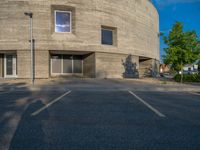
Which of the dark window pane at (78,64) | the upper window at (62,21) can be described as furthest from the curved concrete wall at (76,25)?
the dark window pane at (78,64)

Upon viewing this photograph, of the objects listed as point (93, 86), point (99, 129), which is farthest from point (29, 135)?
point (93, 86)

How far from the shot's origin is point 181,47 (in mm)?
18969

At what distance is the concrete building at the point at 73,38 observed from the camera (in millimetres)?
19609

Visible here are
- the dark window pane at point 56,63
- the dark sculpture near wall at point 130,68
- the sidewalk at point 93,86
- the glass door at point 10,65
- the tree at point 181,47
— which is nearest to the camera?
the sidewalk at point 93,86

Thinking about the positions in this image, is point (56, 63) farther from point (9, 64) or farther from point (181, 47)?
point (181, 47)

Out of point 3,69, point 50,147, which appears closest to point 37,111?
point 50,147

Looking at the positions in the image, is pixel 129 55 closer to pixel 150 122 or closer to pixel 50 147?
pixel 150 122

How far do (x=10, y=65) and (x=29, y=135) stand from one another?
69.3 feet

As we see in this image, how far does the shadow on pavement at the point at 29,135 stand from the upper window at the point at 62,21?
17371 mm

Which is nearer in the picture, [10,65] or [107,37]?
[10,65]

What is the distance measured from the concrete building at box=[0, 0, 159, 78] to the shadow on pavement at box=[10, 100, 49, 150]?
52.3 ft

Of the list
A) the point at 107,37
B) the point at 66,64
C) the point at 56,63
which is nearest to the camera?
the point at 56,63

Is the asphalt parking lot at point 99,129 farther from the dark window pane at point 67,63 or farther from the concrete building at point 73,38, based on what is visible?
the dark window pane at point 67,63

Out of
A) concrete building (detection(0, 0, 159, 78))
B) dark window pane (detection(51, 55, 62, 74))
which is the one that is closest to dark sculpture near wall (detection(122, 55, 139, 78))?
concrete building (detection(0, 0, 159, 78))
